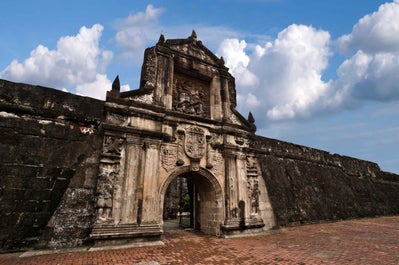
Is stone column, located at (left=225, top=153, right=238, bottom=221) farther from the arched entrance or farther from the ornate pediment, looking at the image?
the ornate pediment

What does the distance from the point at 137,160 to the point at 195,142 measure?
2334 millimetres

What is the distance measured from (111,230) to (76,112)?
3.99 meters

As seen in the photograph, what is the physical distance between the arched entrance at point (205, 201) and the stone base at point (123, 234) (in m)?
1.47

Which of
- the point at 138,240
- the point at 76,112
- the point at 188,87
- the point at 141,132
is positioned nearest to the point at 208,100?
the point at 188,87

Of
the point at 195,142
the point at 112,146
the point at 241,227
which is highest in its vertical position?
the point at 195,142

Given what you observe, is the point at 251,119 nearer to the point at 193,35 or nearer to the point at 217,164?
the point at 217,164

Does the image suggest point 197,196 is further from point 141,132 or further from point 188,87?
point 188,87

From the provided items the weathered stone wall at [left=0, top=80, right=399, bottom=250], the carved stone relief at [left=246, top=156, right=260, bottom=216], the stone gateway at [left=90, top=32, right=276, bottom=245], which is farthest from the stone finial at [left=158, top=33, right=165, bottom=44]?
the carved stone relief at [left=246, top=156, right=260, bottom=216]

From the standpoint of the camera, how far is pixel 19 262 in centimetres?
456

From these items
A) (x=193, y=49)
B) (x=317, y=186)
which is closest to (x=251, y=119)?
(x=193, y=49)

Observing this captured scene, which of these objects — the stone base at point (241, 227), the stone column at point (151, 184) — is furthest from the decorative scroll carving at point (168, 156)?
the stone base at point (241, 227)

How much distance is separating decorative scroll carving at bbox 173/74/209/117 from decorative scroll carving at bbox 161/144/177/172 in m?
1.68

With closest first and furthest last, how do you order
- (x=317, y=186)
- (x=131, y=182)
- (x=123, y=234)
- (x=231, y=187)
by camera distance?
(x=123, y=234), (x=131, y=182), (x=231, y=187), (x=317, y=186)

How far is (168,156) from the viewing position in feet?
25.4
